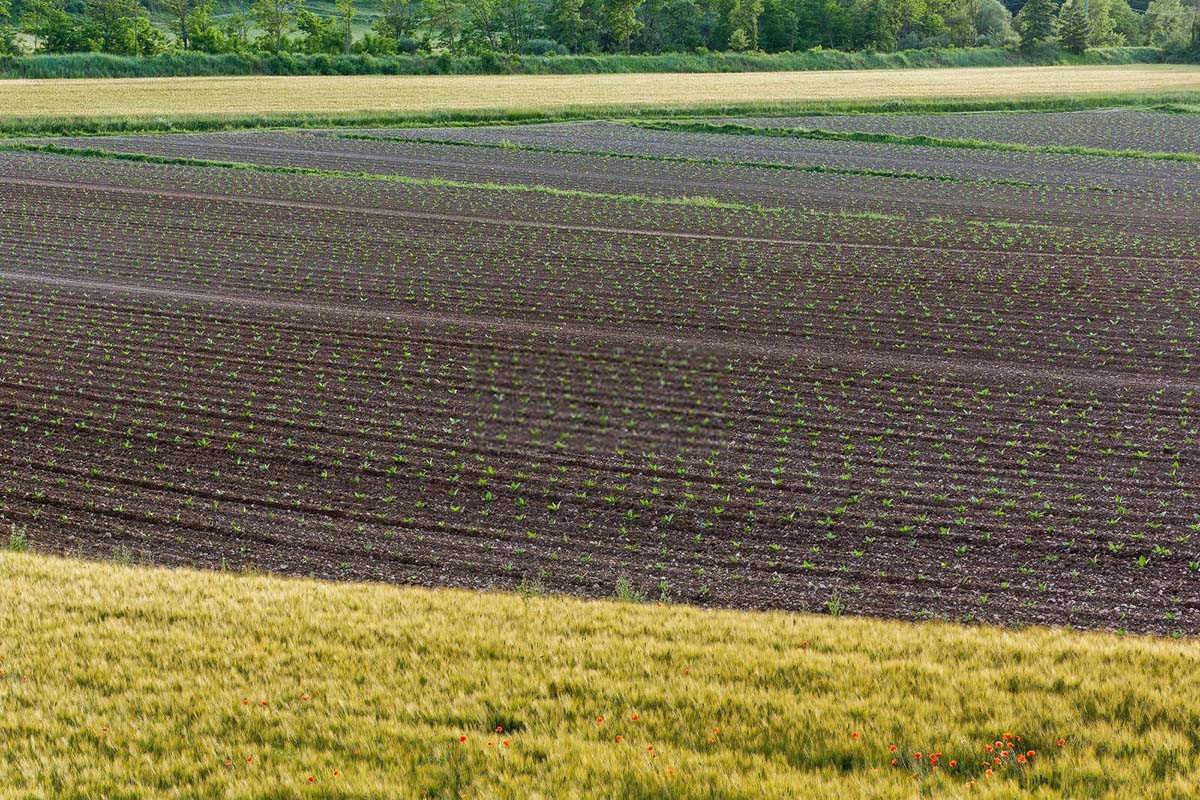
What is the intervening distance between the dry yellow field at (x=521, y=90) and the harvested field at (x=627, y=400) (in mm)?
29937

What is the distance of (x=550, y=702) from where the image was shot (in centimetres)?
746

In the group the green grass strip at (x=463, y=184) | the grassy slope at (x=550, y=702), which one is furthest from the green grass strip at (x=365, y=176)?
the grassy slope at (x=550, y=702)

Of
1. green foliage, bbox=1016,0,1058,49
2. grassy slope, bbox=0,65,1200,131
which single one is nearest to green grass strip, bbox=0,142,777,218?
grassy slope, bbox=0,65,1200,131

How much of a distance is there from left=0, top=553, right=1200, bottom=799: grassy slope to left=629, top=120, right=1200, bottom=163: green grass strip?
149 ft

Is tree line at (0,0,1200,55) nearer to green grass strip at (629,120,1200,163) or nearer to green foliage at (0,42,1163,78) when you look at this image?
green foliage at (0,42,1163,78)

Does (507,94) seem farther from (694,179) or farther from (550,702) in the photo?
(550,702)

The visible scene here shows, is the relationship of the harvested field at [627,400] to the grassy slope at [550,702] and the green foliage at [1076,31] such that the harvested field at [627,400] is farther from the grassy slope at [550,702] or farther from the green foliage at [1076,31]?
the green foliage at [1076,31]

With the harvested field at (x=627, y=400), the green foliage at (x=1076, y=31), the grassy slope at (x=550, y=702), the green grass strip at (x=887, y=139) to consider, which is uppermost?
the green foliage at (x=1076, y=31)

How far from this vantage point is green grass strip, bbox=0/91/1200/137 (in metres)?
53.2

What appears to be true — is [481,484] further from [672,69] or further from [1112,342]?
[672,69]

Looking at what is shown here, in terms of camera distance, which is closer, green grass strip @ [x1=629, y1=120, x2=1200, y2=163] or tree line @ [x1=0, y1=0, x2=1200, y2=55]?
green grass strip @ [x1=629, y1=120, x2=1200, y2=163]

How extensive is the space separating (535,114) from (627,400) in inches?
1824

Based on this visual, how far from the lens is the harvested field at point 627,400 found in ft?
42.5

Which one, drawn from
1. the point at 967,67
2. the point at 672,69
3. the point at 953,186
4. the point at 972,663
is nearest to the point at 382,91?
the point at 672,69
